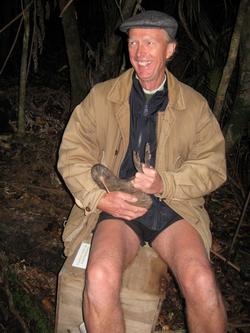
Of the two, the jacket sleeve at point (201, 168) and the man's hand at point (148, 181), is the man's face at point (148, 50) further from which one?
the man's hand at point (148, 181)

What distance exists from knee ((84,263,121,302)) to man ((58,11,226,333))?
164mm

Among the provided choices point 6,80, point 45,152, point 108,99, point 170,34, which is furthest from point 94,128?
point 6,80

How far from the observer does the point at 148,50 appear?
266 cm

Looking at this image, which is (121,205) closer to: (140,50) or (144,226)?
(144,226)

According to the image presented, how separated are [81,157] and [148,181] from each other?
0.57 metres

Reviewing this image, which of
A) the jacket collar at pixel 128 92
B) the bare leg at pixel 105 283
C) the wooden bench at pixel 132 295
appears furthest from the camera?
the jacket collar at pixel 128 92

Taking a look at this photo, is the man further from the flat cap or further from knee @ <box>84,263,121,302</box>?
knee @ <box>84,263,121,302</box>

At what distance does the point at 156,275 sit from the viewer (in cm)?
258

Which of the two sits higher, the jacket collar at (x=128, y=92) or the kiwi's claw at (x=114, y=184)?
the jacket collar at (x=128, y=92)

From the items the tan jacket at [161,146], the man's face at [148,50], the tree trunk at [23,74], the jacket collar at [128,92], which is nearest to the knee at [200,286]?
the tan jacket at [161,146]

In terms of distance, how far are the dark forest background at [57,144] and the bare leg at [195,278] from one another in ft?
2.09

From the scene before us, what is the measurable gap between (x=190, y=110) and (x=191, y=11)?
146cm

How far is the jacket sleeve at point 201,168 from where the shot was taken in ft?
8.79

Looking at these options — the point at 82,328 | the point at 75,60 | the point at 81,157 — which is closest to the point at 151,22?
the point at 81,157
